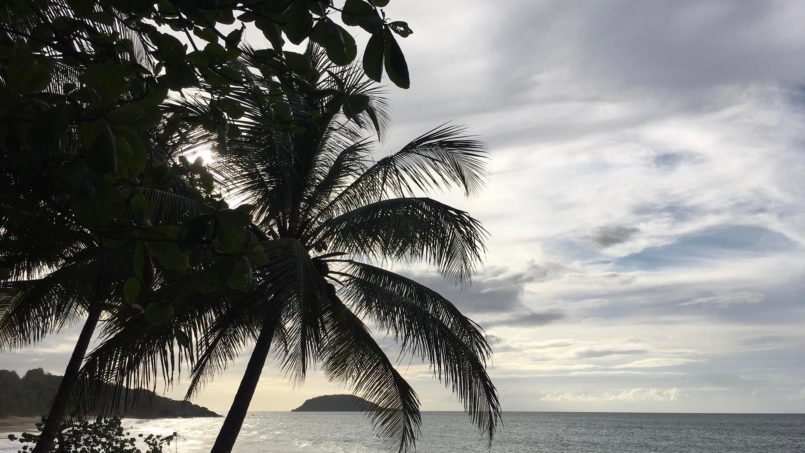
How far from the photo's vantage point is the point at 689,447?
62.2 m

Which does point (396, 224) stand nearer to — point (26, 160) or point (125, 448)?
point (125, 448)

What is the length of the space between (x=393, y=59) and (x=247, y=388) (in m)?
7.38

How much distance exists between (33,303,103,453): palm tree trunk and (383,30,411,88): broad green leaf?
6352 mm

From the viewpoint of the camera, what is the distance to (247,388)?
8.23 metres

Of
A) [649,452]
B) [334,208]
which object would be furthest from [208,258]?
[649,452]

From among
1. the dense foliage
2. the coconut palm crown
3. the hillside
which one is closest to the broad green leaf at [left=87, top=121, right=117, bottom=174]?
the dense foliage

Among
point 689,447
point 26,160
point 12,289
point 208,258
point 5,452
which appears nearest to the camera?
point 26,160

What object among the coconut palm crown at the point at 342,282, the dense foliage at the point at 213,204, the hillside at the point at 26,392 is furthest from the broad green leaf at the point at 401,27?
the hillside at the point at 26,392

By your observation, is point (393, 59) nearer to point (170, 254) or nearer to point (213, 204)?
point (170, 254)

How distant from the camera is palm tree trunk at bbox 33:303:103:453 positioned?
7566mm

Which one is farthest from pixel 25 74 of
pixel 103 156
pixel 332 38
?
pixel 332 38

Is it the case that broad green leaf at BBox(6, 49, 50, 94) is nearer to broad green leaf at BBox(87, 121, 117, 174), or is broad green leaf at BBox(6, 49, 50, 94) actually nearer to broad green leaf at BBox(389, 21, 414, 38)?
broad green leaf at BBox(87, 121, 117, 174)

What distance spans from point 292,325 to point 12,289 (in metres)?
4.70

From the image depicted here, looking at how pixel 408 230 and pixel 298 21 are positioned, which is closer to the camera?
pixel 298 21
